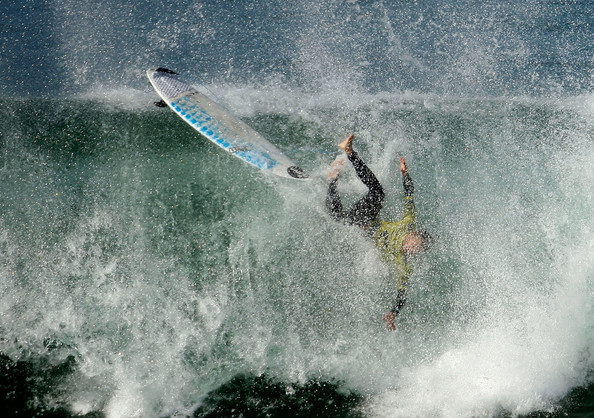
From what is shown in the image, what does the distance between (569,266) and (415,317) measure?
2.24 m

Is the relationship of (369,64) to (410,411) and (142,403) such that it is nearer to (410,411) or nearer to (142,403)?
(410,411)

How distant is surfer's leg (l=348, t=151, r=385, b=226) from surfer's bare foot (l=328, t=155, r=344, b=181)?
0.34 meters

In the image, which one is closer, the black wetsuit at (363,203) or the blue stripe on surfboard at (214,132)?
the black wetsuit at (363,203)

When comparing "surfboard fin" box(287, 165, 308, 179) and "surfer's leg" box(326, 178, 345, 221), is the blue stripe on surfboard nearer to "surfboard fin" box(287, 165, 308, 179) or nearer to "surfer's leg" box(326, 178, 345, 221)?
"surfboard fin" box(287, 165, 308, 179)

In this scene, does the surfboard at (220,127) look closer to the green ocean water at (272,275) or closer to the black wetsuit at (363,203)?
the green ocean water at (272,275)

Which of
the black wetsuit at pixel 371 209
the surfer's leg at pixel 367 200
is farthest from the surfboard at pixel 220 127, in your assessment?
the surfer's leg at pixel 367 200

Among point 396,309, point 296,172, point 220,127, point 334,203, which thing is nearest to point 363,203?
point 334,203

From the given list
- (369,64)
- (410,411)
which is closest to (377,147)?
(369,64)

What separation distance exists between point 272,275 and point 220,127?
2.07 meters

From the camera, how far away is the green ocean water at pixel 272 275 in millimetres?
5070

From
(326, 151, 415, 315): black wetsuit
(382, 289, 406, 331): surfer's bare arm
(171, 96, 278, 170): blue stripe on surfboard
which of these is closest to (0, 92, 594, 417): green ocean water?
(326, 151, 415, 315): black wetsuit

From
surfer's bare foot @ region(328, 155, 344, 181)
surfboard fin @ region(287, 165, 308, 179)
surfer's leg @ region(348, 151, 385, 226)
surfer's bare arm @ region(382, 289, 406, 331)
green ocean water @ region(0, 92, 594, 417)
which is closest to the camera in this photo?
surfer's bare arm @ region(382, 289, 406, 331)

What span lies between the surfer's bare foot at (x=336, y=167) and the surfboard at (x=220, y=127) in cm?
36

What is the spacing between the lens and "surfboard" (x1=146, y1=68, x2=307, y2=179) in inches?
216
